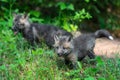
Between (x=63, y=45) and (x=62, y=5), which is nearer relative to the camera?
(x=63, y=45)

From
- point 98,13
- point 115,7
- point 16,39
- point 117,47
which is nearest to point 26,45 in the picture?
point 16,39

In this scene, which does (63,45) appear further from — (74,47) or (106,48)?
(106,48)

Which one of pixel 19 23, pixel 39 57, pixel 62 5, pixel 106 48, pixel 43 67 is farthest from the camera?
pixel 62 5

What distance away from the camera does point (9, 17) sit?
11273mm

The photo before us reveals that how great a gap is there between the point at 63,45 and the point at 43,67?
1.88 feet

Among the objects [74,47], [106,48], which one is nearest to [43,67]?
[74,47]

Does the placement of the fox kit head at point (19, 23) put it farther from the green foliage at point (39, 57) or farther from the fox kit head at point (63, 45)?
the fox kit head at point (63, 45)

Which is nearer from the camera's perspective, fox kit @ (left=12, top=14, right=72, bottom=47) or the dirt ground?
the dirt ground

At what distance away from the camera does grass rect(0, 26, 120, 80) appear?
24.2 ft

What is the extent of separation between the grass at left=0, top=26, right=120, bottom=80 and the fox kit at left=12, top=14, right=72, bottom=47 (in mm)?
746

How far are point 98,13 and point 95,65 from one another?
5192 millimetres

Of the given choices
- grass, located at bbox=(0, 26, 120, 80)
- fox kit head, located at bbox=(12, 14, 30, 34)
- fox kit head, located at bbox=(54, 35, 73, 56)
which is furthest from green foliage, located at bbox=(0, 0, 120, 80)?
fox kit head, located at bbox=(54, 35, 73, 56)

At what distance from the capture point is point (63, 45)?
7730 millimetres

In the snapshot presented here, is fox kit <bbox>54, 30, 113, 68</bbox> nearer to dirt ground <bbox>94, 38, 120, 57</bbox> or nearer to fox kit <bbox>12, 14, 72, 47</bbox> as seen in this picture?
dirt ground <bbox>94, 38, 120, 57</bbox>
